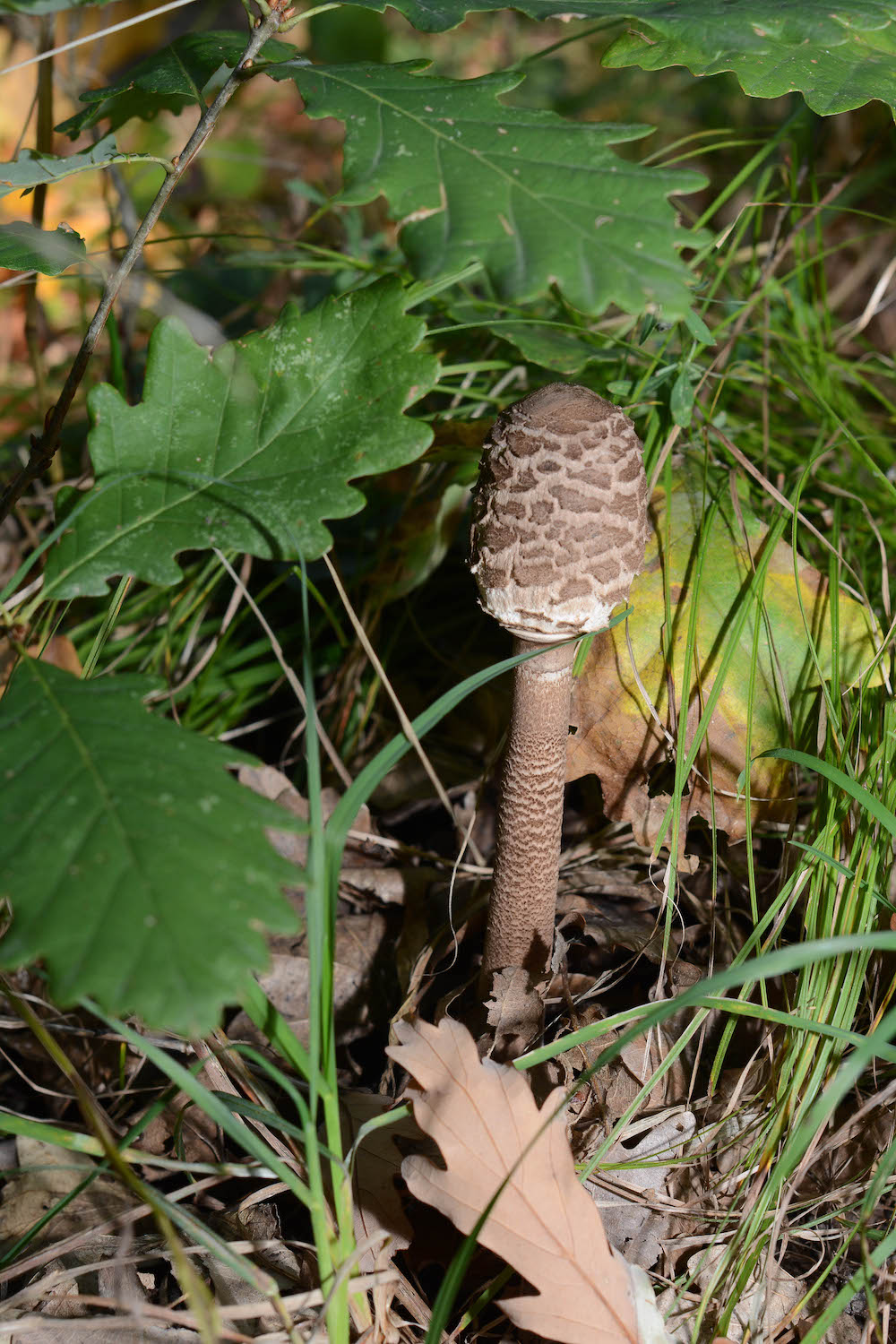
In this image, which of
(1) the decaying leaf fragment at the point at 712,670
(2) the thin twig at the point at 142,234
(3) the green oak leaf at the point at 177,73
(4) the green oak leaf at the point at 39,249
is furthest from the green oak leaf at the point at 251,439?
(1) the decaying leaf fragment at the point at 712,670

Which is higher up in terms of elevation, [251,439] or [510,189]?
[510,189]

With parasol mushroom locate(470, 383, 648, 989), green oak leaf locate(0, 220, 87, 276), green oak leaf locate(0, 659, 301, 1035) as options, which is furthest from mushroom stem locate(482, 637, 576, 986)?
green oak leaf locate(0, 220, 87, 276)

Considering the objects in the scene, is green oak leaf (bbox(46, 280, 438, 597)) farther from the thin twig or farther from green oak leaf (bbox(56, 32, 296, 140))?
green oak leaf (bbox(56, 32, 296, 140))

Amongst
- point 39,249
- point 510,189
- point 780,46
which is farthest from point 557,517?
point 39,249

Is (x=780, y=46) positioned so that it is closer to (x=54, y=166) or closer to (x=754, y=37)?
(x=754, y=37)

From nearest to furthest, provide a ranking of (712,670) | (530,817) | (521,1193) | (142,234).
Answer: (521,1193) → (142,234) → (530,817) → (712,670)

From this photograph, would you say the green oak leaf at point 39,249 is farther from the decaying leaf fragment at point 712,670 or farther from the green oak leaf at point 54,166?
the decaying leaf fragment at point 712,670

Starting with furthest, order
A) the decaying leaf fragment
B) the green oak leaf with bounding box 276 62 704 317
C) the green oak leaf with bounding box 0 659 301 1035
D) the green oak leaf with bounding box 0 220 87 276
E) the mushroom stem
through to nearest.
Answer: the decaying leaf fragment < the mushroom stem < the green oak leaf with bounding box 0 220 87 276 < the green oak leaf with bounding box 276 62 704 317 < the green oak leaf with bounding box 0 659 301 1035

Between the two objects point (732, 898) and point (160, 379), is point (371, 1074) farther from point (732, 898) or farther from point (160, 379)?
point (160, 379)
